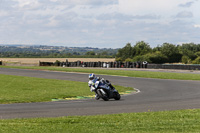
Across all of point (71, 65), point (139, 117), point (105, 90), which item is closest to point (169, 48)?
point (71, 65)

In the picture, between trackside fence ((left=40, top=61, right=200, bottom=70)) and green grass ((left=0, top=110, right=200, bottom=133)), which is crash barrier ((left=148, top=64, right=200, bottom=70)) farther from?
green grass ((left=0, top=110, right=200, bottom=133))

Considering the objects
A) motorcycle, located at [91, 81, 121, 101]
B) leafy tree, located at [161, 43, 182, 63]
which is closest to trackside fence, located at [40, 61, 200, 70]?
leafy tree, located at [161, 43, 182, 63]

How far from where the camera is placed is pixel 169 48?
307 ft

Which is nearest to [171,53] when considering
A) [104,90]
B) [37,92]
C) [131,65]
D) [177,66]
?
[131,65]

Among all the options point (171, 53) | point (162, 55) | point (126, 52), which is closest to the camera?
point (162, 55)

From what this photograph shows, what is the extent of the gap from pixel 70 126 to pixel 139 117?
2785mm

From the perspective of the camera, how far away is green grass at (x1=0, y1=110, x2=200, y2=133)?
369 inches

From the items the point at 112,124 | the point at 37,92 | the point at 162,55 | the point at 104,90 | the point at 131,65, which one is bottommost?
the point at 37,92

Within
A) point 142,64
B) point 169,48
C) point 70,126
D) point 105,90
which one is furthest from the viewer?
point 169,48

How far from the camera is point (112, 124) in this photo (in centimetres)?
1033

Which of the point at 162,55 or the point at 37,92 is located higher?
the point at 162,55

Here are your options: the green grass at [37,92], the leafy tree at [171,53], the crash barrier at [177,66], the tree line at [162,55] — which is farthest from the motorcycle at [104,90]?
the leafy tree at [171,53]

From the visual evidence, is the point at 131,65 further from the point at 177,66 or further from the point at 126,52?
the point at 126,52

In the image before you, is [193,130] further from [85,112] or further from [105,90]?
[105,90]
